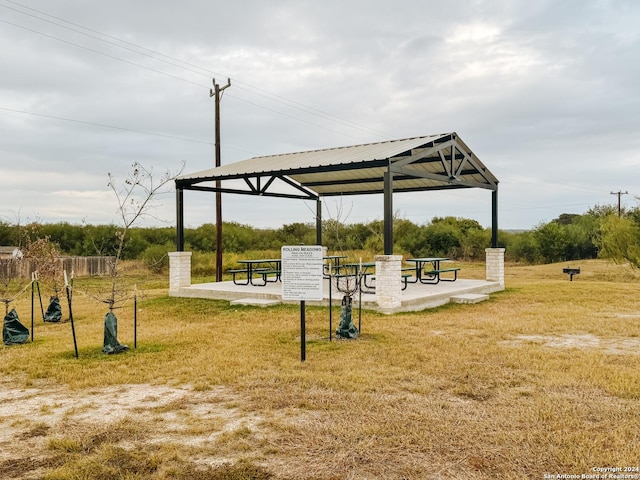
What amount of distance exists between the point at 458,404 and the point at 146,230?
25.4m

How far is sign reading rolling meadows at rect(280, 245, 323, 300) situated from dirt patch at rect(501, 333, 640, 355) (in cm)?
292

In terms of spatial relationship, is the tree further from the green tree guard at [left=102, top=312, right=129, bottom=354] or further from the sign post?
the green tree guard at [left=102, top=312, right=129, bottom=354]

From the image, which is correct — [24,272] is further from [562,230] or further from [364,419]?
[562,230]

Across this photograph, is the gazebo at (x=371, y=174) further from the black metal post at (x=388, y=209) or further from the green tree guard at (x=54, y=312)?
the green tree guard at (x=54, y=312)

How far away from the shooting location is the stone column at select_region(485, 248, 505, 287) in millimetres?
13773

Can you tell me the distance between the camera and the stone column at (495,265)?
1377 centimetres

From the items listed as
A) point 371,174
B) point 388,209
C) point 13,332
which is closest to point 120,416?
point 13,332

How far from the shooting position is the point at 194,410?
4324mm

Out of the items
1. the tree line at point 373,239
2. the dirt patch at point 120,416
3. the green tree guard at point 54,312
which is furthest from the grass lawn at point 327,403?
the tree line at point 373,239

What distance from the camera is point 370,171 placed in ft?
44.1

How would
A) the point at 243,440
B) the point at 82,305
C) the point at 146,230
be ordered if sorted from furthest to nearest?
the point at 146,230
the point at 82,305
the point at 243,440

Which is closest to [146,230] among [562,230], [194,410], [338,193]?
[338,193]

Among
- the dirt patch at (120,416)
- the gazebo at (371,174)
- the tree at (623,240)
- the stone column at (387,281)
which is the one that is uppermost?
the gazebo at (371,174)

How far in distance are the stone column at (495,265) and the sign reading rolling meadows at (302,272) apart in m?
9.25
